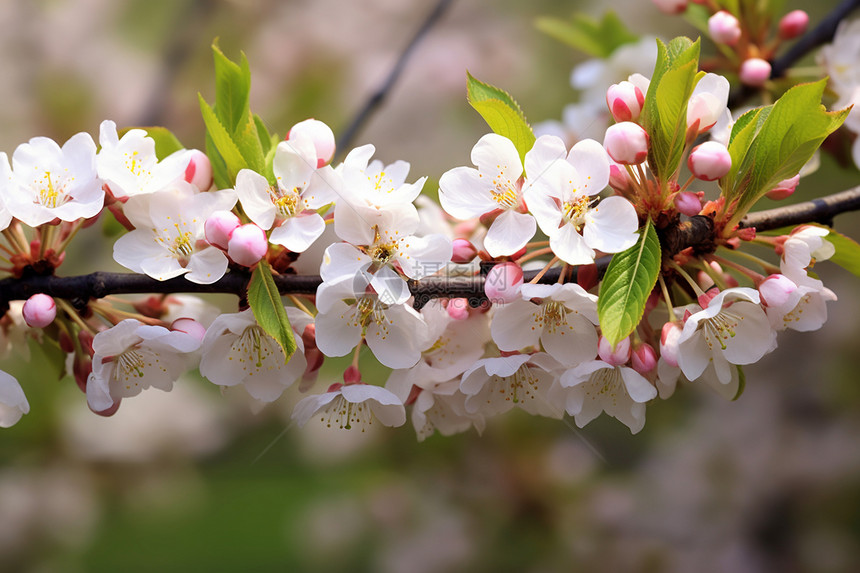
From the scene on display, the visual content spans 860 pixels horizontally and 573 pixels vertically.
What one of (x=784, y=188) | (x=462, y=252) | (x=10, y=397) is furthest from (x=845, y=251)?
(x=10, y=397)

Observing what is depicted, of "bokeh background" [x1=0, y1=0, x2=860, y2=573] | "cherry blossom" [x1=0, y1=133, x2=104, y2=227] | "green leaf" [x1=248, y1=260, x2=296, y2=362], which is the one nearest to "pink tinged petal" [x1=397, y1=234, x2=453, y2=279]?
"green leaf" [x1=248, y1=260, x2=296, y2=362]

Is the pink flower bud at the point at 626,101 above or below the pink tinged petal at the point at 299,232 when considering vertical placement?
above

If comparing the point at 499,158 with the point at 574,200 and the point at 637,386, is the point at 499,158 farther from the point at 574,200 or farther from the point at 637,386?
the point at 637,386

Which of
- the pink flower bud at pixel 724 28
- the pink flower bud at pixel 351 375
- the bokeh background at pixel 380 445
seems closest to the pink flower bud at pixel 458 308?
the pink flower bud at pixel 351 375

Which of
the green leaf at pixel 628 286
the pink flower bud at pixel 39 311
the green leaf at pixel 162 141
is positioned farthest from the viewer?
the green leaf at pixel 162 141

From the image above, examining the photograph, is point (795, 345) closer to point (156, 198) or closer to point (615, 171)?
point (615, 171)

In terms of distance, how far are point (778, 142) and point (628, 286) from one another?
221 mm

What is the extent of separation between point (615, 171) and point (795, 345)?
8.33 feet

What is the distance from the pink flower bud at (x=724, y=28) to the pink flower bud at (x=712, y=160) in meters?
0.50

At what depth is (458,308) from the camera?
744 mm

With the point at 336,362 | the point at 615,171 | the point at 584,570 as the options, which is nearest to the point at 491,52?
the point at 336,362

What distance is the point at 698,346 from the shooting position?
69 centimetres

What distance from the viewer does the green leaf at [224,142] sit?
0.67 meters

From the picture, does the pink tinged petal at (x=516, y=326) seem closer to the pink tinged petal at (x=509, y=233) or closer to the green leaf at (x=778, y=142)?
the pink tinged petal at (x=509, y=233)
